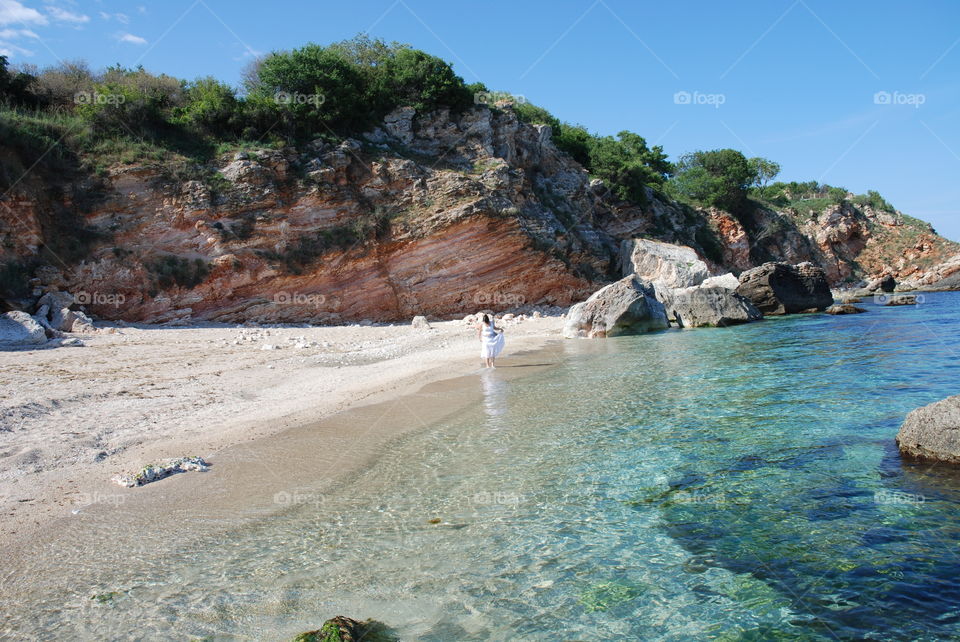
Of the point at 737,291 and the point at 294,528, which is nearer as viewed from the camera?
the point at 294,528

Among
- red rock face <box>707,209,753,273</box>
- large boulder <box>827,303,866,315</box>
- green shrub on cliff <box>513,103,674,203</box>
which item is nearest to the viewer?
large boulder <box>827,303,866,315</box>

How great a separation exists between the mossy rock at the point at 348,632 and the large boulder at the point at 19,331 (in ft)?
41.8

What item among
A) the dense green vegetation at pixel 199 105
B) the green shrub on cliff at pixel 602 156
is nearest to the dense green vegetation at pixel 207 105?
the dense green vegetation at pixel 199 105

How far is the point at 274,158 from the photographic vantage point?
22.3 meters

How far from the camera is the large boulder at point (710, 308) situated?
69.8 ft

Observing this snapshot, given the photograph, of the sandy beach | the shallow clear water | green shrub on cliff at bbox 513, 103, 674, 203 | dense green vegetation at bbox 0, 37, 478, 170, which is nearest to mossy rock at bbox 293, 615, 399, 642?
the shallow clear water

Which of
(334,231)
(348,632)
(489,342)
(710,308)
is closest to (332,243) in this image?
(334,231)

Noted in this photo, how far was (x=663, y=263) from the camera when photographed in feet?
97.5

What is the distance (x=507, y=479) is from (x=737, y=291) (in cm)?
2212

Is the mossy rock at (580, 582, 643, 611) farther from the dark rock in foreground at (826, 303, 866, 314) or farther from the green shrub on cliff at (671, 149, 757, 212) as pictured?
the green shrub on cliff at (671, 149, 757, 212)

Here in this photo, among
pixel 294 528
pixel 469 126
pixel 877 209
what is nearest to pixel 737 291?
pixel 469 126

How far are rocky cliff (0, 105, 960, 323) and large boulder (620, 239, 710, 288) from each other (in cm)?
119

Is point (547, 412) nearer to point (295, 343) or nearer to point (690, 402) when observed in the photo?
point (690, 402)

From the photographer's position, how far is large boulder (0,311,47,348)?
12.0m
